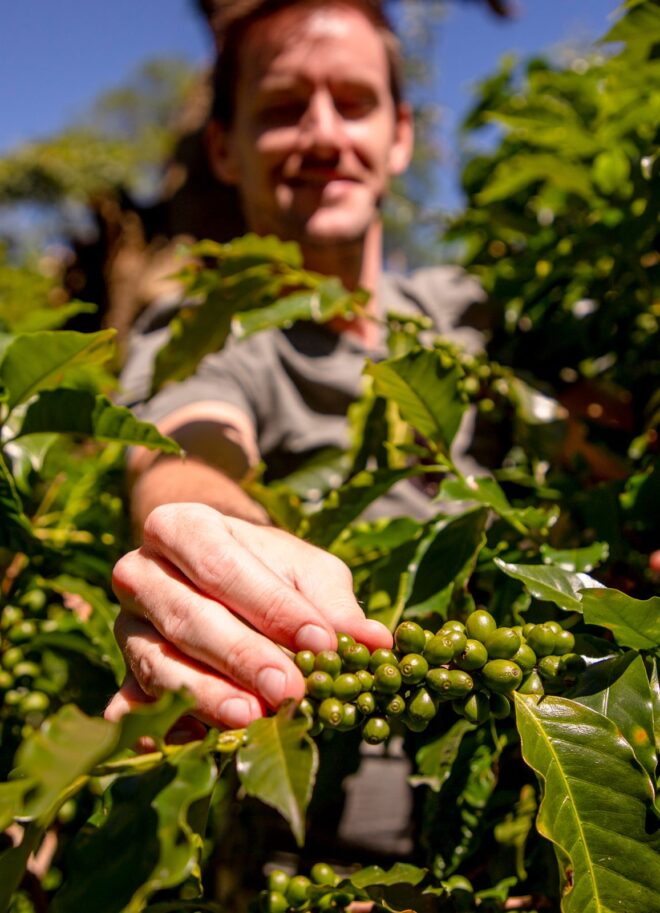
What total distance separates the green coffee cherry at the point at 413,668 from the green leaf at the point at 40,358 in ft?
1.81

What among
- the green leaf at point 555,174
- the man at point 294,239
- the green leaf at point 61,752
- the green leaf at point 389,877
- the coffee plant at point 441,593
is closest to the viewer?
the green leaf at point 61,752

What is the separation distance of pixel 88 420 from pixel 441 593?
1.57 ft

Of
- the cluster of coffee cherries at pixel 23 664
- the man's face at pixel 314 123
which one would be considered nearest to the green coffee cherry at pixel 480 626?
the cluster of coffee cherries at pixel 23 664

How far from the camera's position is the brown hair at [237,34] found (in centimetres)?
Answer: 193

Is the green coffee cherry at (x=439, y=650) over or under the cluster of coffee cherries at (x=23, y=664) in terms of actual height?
over

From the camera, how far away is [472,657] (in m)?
0.63

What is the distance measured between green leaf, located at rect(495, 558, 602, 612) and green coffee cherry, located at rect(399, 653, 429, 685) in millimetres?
143

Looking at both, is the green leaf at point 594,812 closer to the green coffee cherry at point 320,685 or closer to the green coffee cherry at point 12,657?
the green coffee cherry at point 320,685

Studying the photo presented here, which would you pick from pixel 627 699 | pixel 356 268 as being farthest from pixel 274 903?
pixel 356 268

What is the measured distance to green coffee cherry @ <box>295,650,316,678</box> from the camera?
63cm

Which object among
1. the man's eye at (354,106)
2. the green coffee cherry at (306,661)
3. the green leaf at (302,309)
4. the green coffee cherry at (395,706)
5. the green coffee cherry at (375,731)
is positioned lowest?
the green coffee cherry at (375,731)

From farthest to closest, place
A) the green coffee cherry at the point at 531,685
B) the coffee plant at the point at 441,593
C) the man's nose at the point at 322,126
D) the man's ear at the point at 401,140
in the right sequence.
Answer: the man's ear at the point at 401,140, the man's nose at the point at 322,126, the green coffee cherry at the point at 531,685, the coffee plant at the point at 441,593

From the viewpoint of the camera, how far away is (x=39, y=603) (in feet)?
3.62

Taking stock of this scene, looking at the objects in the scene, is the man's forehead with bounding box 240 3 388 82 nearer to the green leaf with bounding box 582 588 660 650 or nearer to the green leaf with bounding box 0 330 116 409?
the green leaf with bounding box 0 330 116 409
